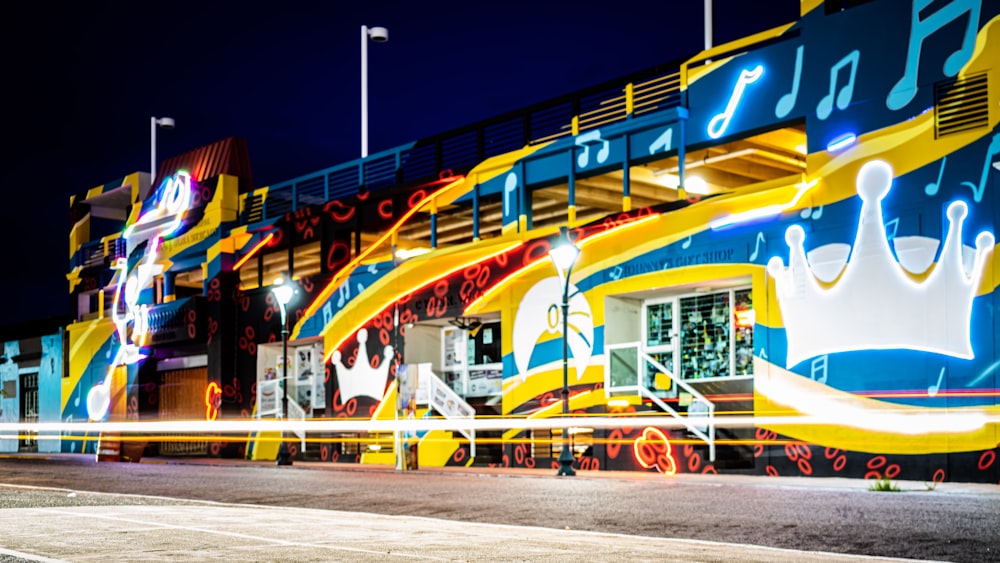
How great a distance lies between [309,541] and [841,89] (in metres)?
15.6

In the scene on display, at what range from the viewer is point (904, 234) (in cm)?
2034

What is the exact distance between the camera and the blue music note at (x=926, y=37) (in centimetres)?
1958

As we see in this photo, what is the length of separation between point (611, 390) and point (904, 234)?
7480 millimetres

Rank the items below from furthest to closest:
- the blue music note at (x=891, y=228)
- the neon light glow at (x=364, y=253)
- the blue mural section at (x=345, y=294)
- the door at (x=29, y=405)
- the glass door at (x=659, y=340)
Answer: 1. the door at (x=29, y=405)
2. the blue mural section at (x=345, y=294)
3. the neon light glow at (x=364, y=253)
4. the glass door at (x=659, y=340)
5. the blue music note at (x=891, y=228)

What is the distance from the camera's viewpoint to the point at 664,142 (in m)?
24.9

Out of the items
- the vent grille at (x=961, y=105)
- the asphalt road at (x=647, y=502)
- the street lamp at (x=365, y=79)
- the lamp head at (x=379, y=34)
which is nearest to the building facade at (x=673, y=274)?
the vent grille at (x=961, y=105)

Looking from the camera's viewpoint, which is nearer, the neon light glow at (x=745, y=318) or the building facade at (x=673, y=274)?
the building facade at (x=673, y=274)

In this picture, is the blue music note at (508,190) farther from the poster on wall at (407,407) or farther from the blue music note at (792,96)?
the blue music note at (792,96)

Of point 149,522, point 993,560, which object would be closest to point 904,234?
point 993,560

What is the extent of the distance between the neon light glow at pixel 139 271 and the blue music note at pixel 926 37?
25.0 m

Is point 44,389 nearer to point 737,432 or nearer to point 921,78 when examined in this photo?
point 737,432

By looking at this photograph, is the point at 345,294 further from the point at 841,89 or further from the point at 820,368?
the point at 841,89

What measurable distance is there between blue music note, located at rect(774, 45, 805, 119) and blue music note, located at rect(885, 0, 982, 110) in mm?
2086

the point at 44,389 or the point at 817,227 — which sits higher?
the point at 817,227
